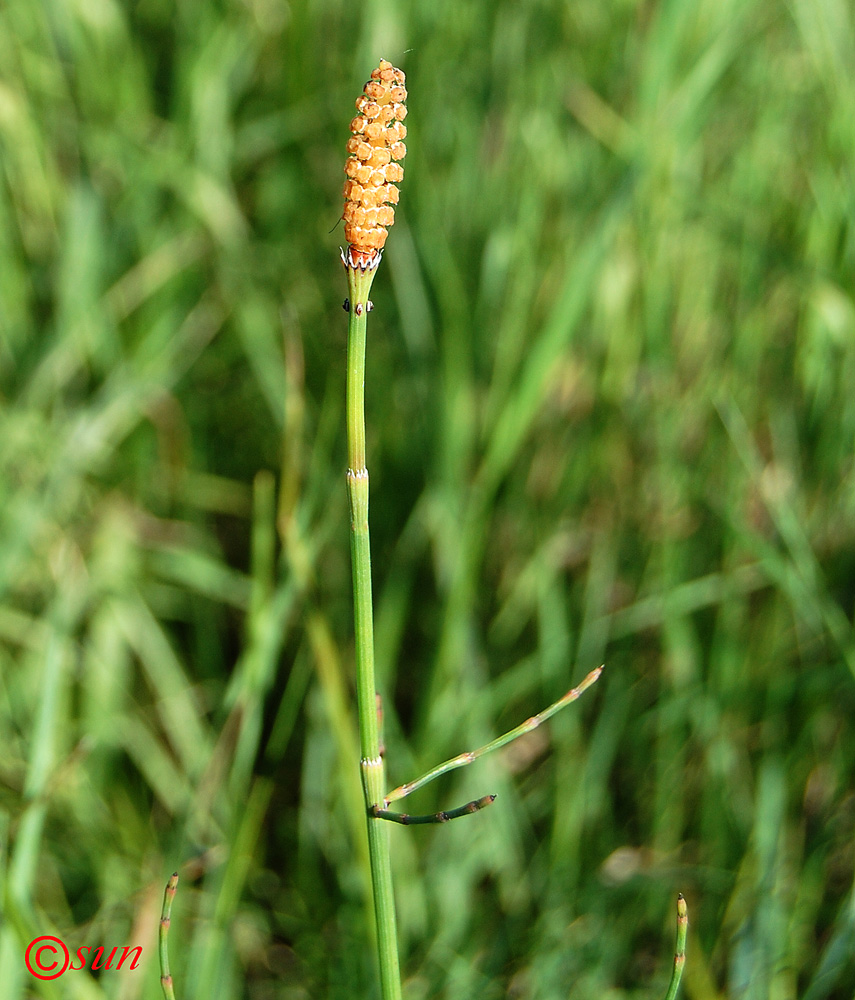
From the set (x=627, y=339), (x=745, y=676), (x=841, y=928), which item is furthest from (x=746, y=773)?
(x=627, y=339)

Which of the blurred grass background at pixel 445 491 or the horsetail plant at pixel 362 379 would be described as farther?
the blurred grass background at pixel 445 491

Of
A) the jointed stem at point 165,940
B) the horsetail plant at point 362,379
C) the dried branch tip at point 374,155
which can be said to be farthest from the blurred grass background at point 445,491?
the dried branch tip at point 374,155

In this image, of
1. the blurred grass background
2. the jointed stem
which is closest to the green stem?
the jointed stem

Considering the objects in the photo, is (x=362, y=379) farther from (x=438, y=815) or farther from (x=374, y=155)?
(x=438, y=815)

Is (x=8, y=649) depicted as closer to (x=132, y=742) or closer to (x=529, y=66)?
(x=132, y=742)

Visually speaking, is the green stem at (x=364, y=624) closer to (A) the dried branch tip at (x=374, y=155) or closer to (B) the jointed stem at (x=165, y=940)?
(A) the dried branch tip at (x=374, y=155)

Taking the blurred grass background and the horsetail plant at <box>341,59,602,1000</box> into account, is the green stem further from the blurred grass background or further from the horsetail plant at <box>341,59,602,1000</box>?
the blurred grass background

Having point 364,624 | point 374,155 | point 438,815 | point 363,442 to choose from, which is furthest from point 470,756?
point 374,155
